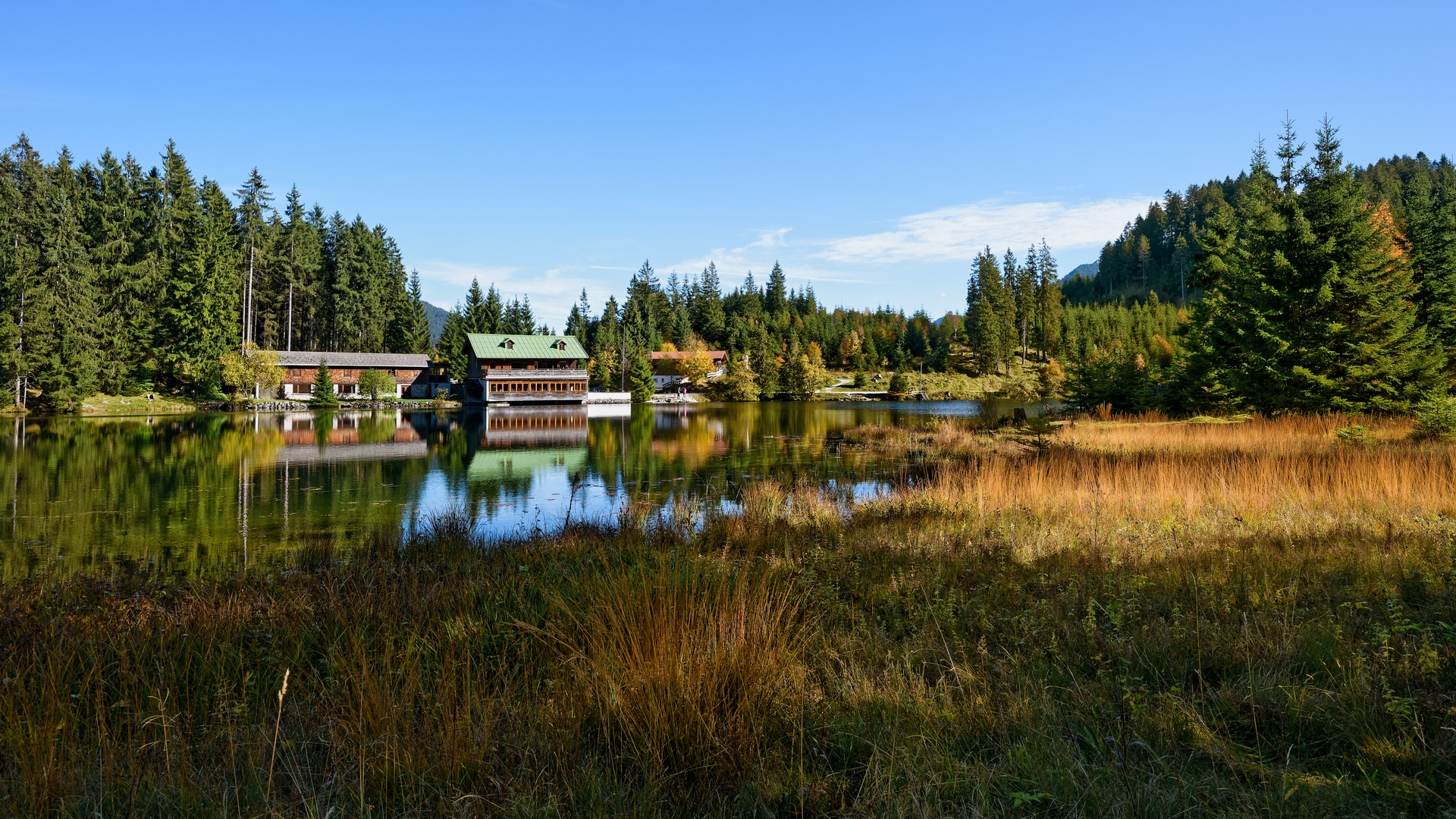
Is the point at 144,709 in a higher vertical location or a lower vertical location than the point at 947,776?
lower

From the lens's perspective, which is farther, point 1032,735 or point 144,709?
point 144,709

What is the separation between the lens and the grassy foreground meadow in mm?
2920

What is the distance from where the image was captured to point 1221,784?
2.85 meters

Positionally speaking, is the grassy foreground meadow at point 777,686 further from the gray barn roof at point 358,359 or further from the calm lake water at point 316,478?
the gray barn roof at point 358,359

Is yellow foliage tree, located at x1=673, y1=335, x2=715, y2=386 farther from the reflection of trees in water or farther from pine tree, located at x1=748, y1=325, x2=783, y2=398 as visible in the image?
the reflection of trees in water

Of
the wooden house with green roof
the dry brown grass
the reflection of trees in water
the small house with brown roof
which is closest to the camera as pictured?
the dry brown grass

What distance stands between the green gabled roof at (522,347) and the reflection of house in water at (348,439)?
22552 mm

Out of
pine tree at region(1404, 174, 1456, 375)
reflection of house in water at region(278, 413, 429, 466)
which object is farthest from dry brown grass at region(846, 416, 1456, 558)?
reflection of house in water at region(278, 413, 429, 466)

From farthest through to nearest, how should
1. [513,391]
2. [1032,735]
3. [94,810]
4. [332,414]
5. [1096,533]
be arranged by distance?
[513,391]
[332,414]
[1096,533]
[1032,735]
[94,810]

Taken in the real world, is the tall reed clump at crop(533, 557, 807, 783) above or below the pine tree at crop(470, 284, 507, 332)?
below

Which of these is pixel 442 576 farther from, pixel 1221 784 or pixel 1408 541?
pixel 1408 541

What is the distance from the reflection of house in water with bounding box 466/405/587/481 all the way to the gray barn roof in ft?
72.8

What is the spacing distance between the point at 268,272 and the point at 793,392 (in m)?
59.1

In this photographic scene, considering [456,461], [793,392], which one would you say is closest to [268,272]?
[793,392]
